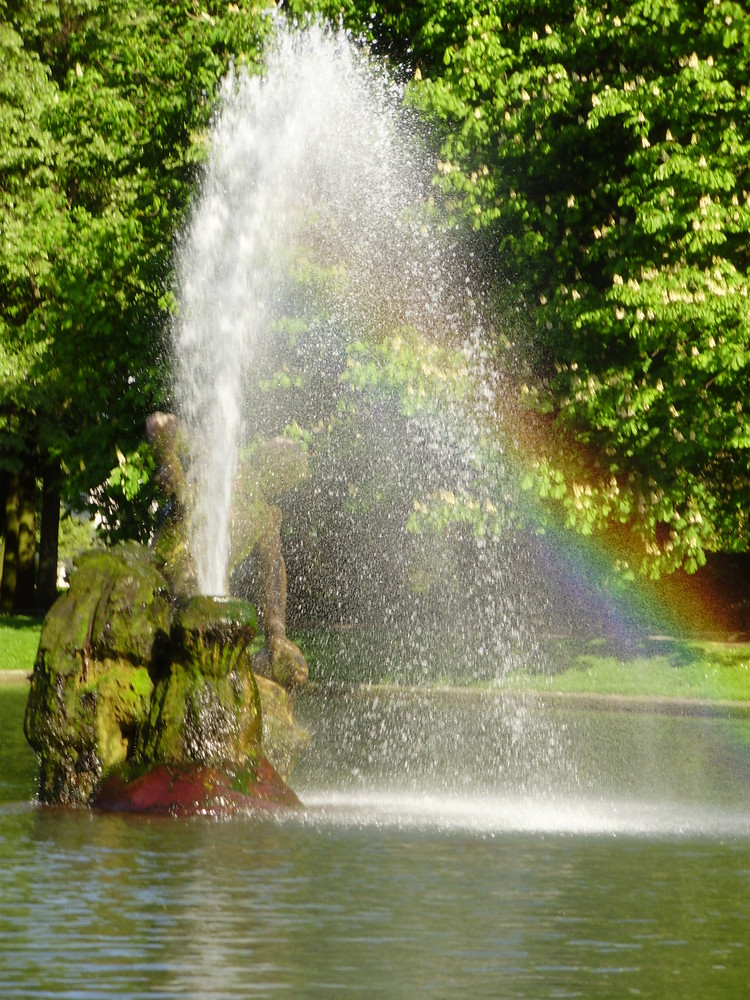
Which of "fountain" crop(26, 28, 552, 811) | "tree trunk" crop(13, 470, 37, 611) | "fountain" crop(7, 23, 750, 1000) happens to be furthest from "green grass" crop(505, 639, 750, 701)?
"tree trunk" crop(13, 470, 37, 611)

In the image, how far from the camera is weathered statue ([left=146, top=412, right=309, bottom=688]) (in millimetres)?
18453

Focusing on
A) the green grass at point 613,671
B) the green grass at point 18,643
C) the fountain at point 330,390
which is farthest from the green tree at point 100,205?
the green grass at point 613,671

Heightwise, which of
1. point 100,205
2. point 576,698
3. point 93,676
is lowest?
point 576,698

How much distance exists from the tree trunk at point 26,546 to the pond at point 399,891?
2923 cm

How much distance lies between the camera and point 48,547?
50.0m

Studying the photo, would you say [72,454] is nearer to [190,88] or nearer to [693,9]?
[190,88]

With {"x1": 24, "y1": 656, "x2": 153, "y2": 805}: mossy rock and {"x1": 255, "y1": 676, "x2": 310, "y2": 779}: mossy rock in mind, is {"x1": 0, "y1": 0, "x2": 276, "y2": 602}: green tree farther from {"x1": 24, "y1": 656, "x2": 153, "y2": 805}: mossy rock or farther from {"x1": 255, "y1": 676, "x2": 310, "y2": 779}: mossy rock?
{"x1": 24, "y1": 656, "x2": 153, "y2": 805}: mossy rock

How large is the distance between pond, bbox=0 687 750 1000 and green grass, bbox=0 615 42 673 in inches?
704

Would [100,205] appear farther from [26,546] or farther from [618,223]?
[618,223]

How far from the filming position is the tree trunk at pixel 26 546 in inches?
1870

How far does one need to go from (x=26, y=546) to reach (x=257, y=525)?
28995 mm

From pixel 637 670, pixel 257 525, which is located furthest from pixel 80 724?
pixel 637 670

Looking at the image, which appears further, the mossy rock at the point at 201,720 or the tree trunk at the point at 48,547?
the tree trunk at the point at 48,547

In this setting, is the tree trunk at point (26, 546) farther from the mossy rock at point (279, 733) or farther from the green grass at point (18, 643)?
the mossy rock at point (279, 733)
